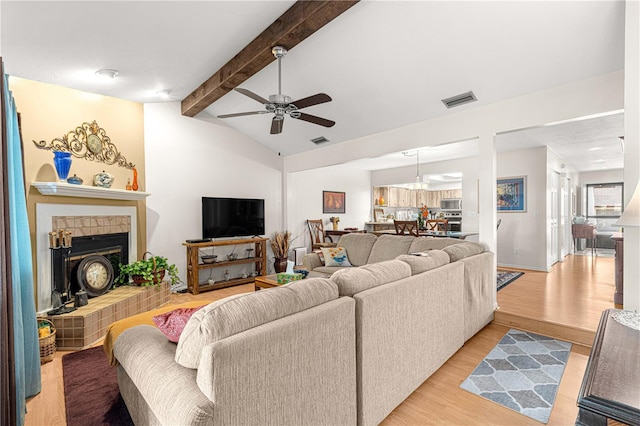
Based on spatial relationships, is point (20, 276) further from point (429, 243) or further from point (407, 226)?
point (407, 226)

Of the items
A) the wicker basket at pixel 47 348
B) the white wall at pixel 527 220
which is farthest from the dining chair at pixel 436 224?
the wicker basket at pixel 47 348

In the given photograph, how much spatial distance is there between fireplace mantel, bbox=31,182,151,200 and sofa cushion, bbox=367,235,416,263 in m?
3.38

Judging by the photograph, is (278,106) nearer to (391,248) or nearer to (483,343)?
(391,248)

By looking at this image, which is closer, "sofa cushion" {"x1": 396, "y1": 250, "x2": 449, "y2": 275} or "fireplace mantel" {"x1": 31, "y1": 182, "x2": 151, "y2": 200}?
"sofa cushion" {"x1": 396, "y1": 250, "x2": 449, "y2": 275}

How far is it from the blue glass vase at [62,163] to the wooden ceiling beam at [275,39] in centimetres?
179

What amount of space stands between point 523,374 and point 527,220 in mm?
4629

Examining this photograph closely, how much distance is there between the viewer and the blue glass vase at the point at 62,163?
348 centimetres

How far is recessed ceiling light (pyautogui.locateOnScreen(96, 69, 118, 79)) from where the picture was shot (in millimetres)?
3462

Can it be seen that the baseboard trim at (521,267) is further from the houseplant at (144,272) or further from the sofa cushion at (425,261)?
the houseplant at (144,272)

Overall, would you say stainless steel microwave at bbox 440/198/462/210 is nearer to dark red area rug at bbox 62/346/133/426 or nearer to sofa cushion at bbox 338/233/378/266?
sofa cushion at bbox 338/233/378/266

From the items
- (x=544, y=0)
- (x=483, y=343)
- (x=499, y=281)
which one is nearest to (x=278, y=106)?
(x=544, y=0)

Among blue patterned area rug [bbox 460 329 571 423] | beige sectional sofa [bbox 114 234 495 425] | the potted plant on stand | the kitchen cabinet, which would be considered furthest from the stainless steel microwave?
beige sectional sofa [bbox 114 234 495 425]

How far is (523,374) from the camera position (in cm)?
243

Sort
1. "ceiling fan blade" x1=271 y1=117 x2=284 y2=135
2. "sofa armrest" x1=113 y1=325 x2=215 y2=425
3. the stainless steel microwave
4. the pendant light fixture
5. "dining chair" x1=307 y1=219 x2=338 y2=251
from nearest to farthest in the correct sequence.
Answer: "sofa armrest" x1=113 y1=325 x2=215 y2=425 → "ceiling fan blade" x1=271 y1=117 x2=284 y2=135 → the pendant light fixture → "dining chair" x1=307 y1=219 x2=338 y2=251 → the stainless steel microwave
